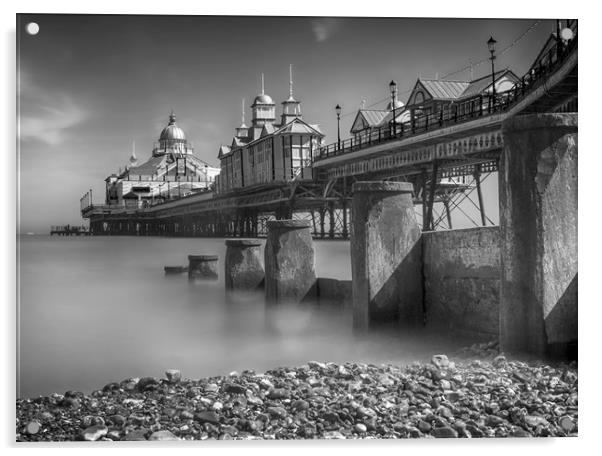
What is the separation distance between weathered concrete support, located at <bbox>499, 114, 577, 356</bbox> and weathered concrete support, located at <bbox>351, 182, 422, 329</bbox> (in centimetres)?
163

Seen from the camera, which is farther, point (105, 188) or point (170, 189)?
point (170, 189)

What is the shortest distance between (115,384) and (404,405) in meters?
2.31

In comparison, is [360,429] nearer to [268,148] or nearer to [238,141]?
[238,141]

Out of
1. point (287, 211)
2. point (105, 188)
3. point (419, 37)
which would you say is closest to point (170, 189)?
point (287, 211)

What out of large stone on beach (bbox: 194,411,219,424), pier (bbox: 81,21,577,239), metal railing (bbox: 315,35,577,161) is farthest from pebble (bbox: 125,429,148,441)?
metal railing (bbox: 315,35,577,161)

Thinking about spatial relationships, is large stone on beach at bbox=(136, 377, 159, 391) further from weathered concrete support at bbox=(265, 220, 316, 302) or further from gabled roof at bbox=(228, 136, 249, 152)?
weathered concrete support at bbox=(265, 220, 316, 302)

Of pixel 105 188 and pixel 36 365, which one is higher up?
pixel 105 188

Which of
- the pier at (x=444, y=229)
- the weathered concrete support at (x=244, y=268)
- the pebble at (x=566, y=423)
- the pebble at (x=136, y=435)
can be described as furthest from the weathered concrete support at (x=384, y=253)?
the weathered concrete support at (x=244, y=268)

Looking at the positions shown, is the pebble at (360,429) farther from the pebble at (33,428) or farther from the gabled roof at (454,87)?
the gabled roof at (454,87)

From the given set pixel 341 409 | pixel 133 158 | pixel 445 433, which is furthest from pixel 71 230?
pixel 445 433

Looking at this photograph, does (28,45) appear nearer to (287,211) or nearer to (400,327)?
(400,327)

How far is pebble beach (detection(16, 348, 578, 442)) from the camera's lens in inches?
166

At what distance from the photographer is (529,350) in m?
4.60

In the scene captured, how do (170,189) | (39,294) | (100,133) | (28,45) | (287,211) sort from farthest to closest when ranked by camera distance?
(170,189)
(287,211)
(100,133)
(39,294)
(28,45)
